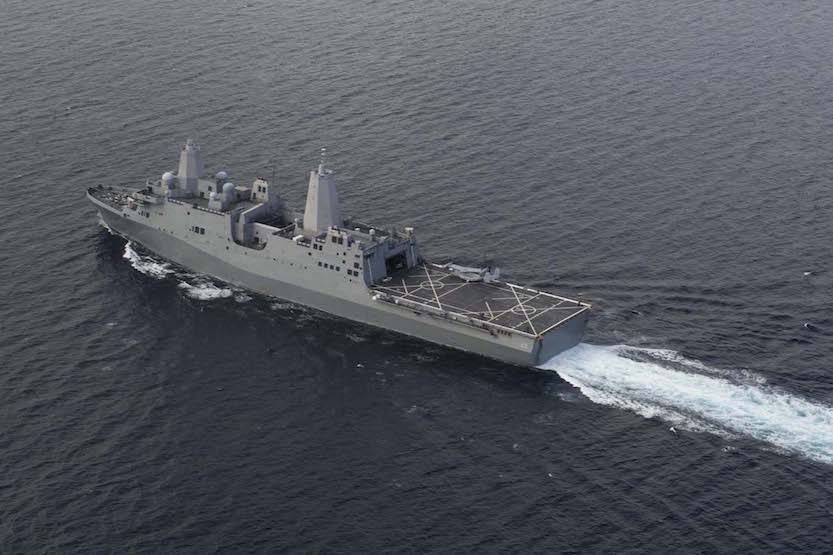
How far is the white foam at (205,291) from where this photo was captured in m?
112

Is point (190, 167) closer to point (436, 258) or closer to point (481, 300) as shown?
point (436, 258)

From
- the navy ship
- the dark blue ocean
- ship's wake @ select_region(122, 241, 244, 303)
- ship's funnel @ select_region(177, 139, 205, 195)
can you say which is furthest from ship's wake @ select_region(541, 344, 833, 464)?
ship's funnel @ select_region(177, 139, 205, 195)

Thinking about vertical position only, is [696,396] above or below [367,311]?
below

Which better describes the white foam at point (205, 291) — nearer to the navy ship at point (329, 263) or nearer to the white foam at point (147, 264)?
the navy ship at point (329, 263)

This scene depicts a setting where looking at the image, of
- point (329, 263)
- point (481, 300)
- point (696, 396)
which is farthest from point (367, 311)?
point (696, 396)

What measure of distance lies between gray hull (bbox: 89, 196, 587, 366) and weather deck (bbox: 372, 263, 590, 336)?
1.07 m

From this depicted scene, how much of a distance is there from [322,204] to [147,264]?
2022 cm

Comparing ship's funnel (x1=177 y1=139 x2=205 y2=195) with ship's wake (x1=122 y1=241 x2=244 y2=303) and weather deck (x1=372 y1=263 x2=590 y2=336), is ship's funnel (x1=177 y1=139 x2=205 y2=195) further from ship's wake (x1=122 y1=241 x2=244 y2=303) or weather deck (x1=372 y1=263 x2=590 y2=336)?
weather deck (x1=372 y1=263 x2=590 y2=336)

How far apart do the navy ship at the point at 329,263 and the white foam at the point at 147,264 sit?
4.74 ft

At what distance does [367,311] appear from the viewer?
351ft

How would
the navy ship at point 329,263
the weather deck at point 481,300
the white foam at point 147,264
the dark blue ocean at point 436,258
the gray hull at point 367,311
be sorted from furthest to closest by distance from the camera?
the white foam at point 147,264 → the navy ship at point 329,263 → the weather deck at point 481,300 → the gray hull at point 367,311 → the dark blue ocean at point 436,258

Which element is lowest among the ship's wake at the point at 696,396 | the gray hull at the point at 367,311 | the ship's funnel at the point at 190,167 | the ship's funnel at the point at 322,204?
the ship's wake at the point at 696,396

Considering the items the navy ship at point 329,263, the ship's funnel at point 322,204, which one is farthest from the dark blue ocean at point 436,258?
the ship's funnel at point 322,204

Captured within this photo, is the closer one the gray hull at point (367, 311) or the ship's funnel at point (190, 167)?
the gray hull at point (367, 311)
